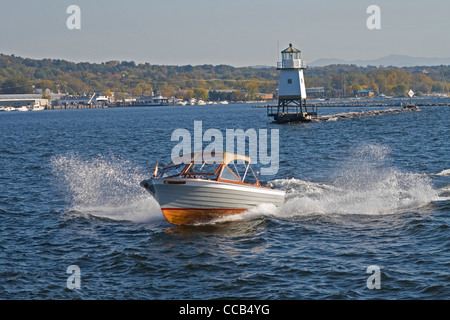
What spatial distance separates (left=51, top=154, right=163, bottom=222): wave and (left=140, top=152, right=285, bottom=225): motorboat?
2.08 m

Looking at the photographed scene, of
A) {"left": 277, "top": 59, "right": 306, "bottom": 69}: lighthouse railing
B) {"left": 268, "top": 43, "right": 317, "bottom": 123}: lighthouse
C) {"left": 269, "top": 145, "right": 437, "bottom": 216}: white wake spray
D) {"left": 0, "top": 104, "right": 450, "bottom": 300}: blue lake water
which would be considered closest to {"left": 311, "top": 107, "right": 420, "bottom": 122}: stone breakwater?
{"left": 268, "top": 43, "right": 317, "bottom": 123}: lighthouse

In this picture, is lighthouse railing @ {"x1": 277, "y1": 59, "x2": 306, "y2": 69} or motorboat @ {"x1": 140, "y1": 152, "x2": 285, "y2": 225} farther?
lighthouse railing @ {"x1": 277, "y1": 59, "x2": 306, "y2": 69}

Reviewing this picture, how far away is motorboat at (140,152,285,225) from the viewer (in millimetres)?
23922

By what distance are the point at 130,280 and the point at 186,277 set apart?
1608 mm

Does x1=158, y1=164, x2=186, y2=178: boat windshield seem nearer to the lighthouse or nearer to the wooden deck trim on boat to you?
the wooden deck trim on boat

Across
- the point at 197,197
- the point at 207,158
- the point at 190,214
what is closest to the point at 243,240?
the point at 197,197

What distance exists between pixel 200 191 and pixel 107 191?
985cm

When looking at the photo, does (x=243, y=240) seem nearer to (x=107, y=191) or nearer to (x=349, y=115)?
(x=107, y=191)

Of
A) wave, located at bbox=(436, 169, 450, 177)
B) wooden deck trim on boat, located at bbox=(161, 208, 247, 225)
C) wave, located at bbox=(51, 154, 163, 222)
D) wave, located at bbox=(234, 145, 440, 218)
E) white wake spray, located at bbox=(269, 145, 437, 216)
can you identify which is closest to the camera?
wooden deck trim on boat, located at bbox=(161, 208, 247, 225)

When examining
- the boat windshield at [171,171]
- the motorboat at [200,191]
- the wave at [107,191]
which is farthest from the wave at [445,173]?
the boat windshield at [171,171]

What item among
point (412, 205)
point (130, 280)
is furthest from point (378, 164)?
point (130, 280)

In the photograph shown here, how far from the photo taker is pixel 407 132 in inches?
2867

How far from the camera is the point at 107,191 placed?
3247 centimetres

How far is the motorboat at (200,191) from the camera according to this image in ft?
78.5
